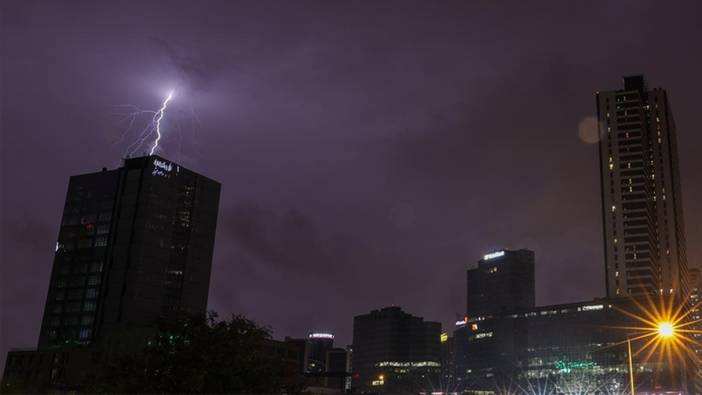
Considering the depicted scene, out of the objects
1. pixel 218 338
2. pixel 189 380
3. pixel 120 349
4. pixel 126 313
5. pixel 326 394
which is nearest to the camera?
pixel 189 380

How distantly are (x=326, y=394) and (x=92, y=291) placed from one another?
79257mm

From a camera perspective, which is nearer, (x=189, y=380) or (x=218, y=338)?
(x=189, y=380)

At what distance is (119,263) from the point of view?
197250 millimetres

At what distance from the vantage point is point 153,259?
199875 millimetres

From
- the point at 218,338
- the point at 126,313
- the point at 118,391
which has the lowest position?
the point at 118,391

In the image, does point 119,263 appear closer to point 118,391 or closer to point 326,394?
point 326,394

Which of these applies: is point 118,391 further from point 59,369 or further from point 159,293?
point 159,293

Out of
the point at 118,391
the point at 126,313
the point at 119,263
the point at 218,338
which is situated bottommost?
the point at 118,391

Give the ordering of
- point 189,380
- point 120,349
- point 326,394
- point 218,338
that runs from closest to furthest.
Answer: point 189,380 → point 218,338 → point 120,349 → point 326,394

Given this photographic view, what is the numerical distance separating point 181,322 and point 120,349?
305 ft

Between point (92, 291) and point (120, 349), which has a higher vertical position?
point (92, 291)

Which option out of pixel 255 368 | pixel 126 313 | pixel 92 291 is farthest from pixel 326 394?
pixel 255 368

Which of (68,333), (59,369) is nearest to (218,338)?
(59,369)

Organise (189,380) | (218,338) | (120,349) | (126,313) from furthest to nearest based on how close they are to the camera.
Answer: (126,313) < (120,349) < (218,338) < (189,380)
